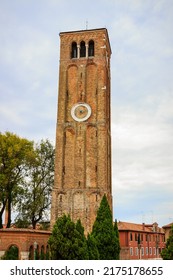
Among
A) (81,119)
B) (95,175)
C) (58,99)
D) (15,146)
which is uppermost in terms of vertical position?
(58,99)

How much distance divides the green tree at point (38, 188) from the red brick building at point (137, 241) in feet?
47.8

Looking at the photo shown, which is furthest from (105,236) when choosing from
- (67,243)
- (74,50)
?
(74,50)

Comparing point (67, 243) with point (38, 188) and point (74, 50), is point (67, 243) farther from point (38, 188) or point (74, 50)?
point (74, 50)

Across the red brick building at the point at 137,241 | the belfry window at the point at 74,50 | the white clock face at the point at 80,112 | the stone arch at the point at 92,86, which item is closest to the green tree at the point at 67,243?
the white clock face at the point at 80,112

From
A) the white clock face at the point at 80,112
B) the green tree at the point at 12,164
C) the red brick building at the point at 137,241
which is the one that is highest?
the white clock face at the point at 80,112

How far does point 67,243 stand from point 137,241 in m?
36.6

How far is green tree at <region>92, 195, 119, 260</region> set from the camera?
1051 inches

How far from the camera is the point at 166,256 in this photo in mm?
17500

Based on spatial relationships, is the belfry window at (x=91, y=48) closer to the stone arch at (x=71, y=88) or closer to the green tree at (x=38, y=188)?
the stone arch at (x=71, y=88)

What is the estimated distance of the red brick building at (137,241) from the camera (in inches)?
1902

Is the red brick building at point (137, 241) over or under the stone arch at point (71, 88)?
under

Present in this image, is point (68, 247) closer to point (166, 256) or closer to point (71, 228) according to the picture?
point (71, 228)
